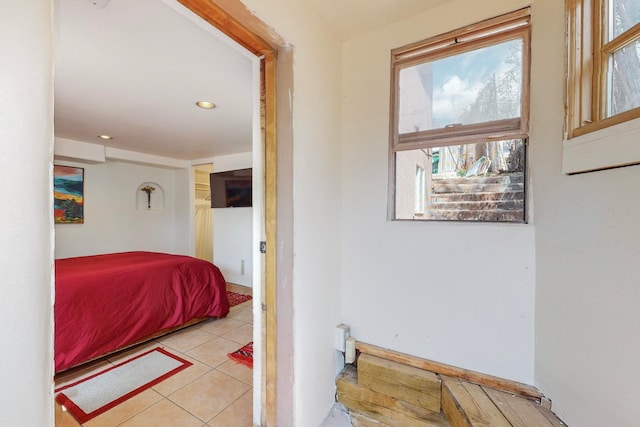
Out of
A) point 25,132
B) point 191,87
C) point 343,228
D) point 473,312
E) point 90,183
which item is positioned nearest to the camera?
point 25,132

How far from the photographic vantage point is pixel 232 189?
14.0 feet

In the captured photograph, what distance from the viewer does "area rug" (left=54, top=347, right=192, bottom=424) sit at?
5.33ft

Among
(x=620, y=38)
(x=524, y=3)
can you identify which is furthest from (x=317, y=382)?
(x=524, y=3)

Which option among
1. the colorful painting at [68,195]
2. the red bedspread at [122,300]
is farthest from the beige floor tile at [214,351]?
the colorful painting at [68,195]

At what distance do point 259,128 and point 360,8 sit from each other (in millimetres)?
845

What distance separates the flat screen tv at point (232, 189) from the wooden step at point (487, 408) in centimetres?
350

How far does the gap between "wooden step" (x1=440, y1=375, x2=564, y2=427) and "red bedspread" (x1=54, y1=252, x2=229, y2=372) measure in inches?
95.4

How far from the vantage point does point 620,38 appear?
2.99 feet

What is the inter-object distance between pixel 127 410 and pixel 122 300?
93cm

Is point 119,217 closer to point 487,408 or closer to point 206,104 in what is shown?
point 206,104

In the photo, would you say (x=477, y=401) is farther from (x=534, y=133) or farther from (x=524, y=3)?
(x=524, y=3)

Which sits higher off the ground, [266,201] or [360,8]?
[360,8]

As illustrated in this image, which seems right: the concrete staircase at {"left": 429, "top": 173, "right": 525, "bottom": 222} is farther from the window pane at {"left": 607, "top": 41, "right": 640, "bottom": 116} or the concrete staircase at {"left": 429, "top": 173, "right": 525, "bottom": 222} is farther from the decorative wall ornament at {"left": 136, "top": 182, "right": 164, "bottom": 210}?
the decorative wall ornament at {"left": 136, "top": 182, "right": 164, "bottom": 210}

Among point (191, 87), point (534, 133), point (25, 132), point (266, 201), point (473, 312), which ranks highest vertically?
point (191, 87)
